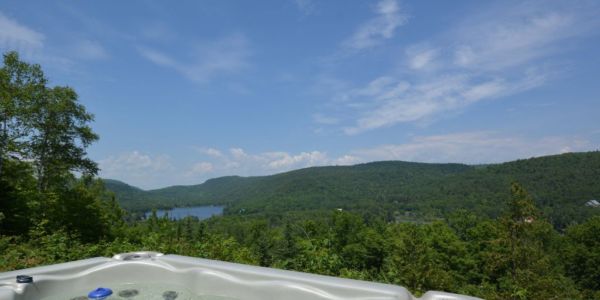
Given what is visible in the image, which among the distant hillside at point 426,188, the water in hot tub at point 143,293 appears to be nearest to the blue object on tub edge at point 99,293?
the water in hot tub at point 143,293

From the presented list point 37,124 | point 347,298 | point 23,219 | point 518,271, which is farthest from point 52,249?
point 518,271

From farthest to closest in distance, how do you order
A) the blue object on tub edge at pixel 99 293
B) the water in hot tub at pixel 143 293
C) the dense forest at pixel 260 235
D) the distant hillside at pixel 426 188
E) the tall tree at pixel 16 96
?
the distant hillside at pixel 426 188
the tall tree at pixel 16 96
the dense forest at pixel 260 235
the water in hot tub at pixel 143 293
the blue object on tub edge at pixel 99 293

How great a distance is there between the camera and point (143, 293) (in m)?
3.12

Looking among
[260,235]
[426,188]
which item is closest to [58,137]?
[260,235]

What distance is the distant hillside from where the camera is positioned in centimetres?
6788

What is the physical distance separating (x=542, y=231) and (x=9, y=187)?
1673cm

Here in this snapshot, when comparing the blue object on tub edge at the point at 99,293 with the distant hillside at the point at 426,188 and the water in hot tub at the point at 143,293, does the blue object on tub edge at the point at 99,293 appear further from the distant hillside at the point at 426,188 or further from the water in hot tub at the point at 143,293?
the distant hillside at the point at 426,188

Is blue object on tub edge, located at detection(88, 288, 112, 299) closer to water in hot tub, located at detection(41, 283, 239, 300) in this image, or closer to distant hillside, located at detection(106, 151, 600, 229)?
water in hot tub, located at detection(41, 283, 239, 300)

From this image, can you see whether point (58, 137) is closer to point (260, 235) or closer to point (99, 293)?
point (99, 293)

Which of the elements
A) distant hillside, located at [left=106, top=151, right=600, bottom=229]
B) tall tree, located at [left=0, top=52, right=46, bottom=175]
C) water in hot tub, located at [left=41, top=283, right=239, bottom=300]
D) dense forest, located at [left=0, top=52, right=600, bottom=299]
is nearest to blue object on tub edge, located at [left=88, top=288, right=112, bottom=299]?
water in hot tub, located at [left=41, top=283, right=239, bottom=300]

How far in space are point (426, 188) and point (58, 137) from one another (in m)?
107

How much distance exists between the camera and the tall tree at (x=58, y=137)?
890 cm

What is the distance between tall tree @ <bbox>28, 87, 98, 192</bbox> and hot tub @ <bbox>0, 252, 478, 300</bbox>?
24.4 feet

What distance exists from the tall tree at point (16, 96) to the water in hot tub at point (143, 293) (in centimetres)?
627
